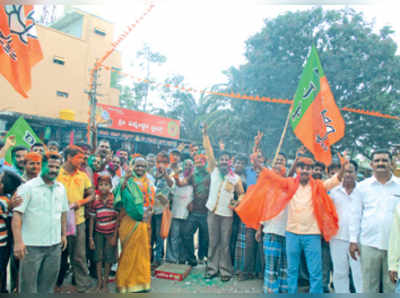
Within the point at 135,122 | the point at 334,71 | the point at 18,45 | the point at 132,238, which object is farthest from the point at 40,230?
the point at 135,122

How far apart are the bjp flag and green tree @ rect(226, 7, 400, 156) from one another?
10.8 metres

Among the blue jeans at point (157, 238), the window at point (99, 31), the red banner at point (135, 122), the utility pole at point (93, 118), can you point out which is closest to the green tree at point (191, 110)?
the red banner at point (135, 122)

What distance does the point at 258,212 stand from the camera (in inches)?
160

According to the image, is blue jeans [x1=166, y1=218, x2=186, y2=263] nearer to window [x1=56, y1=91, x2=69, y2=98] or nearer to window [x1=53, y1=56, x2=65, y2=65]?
window [x1=53, y1=56, x2=65, y2=65]

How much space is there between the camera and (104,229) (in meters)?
3.87

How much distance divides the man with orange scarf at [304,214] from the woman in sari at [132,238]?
1502mm

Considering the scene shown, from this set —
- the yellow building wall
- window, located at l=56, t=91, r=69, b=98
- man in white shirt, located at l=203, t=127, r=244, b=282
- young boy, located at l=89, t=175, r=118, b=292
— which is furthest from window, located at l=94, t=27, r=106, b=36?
young boy, located at l=89, t=175, r=118, b=292

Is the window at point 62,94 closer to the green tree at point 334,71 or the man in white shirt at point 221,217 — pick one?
the green tree at point 334,71

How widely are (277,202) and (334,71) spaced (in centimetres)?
1067

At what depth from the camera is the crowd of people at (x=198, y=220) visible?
3088mm

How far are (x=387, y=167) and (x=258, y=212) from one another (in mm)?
1542

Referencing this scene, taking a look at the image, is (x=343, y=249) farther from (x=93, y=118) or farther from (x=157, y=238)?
(x=93, y=118)

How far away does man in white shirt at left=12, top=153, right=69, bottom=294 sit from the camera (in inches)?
116

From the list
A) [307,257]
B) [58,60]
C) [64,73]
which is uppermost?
[58,60]
